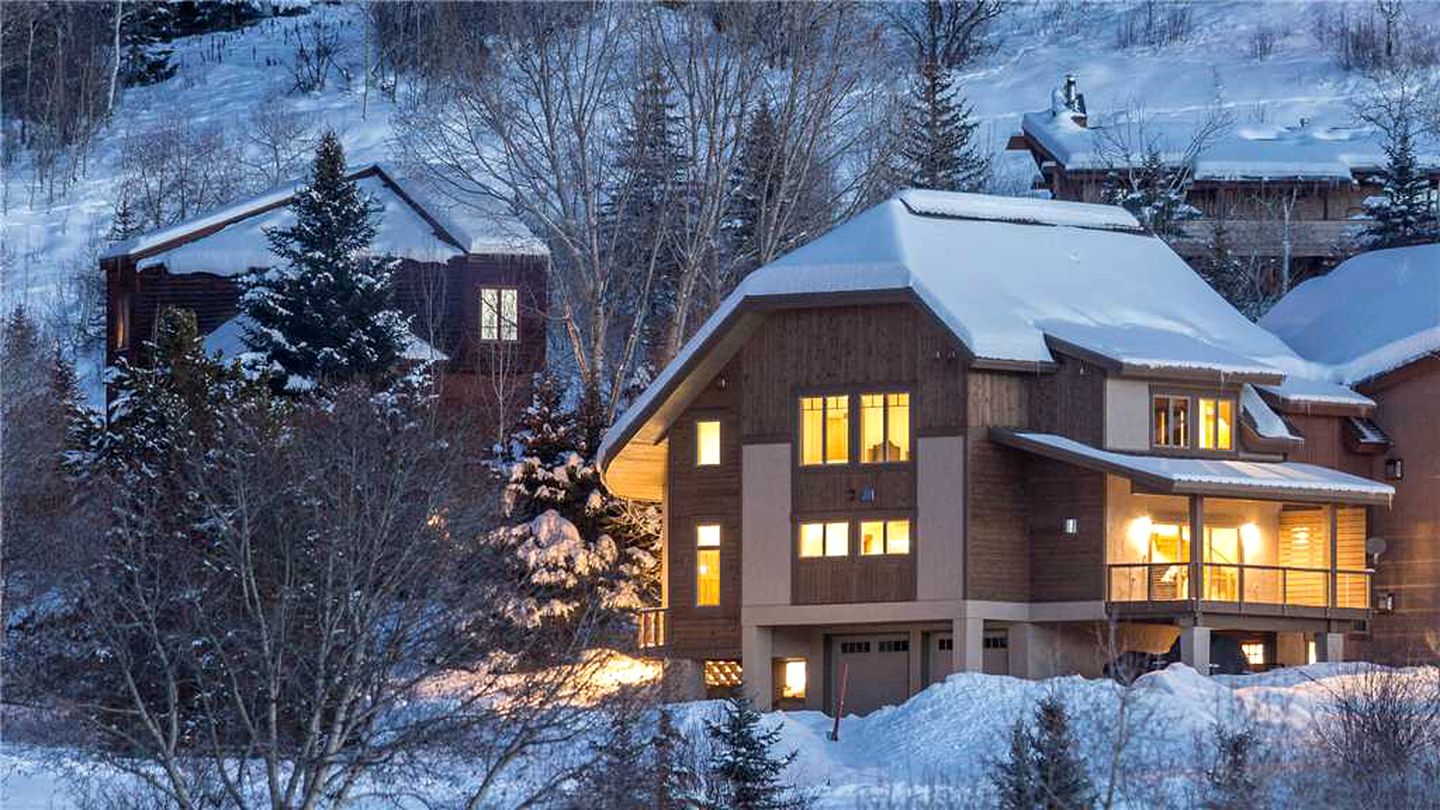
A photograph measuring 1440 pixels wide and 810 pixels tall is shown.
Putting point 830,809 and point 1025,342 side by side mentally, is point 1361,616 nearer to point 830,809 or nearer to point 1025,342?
point 1025,342

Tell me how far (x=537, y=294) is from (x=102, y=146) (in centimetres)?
4523

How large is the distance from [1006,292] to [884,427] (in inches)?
148

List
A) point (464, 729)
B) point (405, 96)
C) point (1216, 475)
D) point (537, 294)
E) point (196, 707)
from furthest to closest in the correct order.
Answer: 1. point (405, 96)
2. point (537, 294)
3. point (1216, 475)
4. point (196, 707)
5. point (464, 729)

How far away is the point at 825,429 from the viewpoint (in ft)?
155

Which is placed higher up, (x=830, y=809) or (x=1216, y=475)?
(x=1216, y=475)

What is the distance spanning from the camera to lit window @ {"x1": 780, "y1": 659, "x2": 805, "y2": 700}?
4762cm

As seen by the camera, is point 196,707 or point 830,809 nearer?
point 830,809

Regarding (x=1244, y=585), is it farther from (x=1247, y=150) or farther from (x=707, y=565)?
(x=1247, y=150)

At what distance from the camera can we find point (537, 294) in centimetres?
6450

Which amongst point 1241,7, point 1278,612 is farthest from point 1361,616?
point 1241,7

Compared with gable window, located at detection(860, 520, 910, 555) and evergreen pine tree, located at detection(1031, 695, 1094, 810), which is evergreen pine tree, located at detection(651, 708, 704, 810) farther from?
gable window, located at detection(860, 520, 910, 555)

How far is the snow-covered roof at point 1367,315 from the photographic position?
1986 inches

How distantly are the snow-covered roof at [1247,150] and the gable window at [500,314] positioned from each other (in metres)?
21.4

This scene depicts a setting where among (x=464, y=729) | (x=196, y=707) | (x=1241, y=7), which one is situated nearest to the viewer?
(x=464, y=729)
